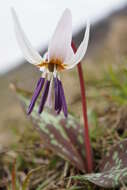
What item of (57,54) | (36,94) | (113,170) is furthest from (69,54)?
(113,170)

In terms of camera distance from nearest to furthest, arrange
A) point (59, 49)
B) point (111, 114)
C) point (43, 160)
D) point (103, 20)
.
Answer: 1. point (59, 49)
2. point (43, 160)
3. point (111, 114)
4. point (103, 20)

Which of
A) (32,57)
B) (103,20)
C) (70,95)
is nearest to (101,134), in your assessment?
(32,57)

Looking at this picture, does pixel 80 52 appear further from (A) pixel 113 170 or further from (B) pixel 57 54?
(A) pixel 113 170

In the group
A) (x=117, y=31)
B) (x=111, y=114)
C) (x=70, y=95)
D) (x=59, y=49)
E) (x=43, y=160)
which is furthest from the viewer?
(x=117, y=31)

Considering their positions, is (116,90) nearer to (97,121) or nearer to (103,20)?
(97,121)

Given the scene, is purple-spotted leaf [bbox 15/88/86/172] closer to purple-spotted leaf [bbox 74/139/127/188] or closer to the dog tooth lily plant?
purple-spotted leaf [bbox 74/139/127/188]

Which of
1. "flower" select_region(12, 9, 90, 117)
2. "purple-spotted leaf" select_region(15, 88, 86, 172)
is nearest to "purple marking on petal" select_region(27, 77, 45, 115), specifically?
"flower" select_region(12, 9, 90, 117)

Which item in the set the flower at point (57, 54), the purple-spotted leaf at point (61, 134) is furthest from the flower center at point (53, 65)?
the purple-spotted leaf at point (61, 134)
